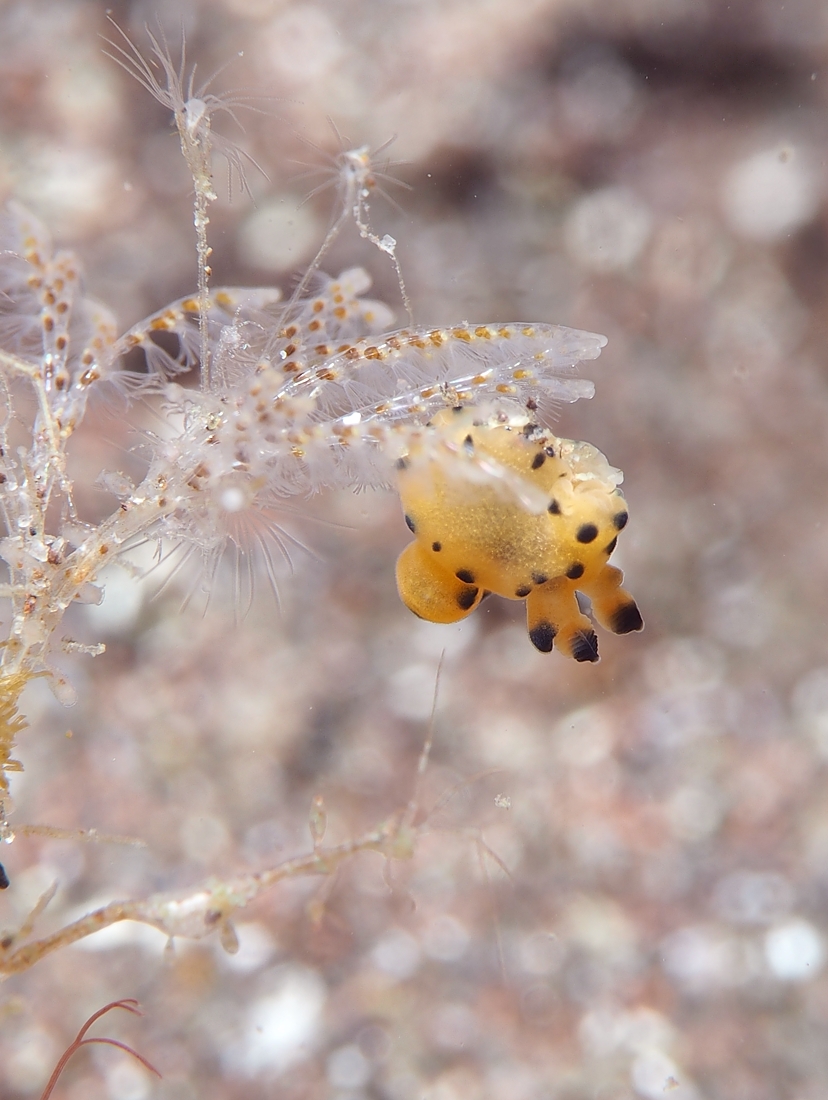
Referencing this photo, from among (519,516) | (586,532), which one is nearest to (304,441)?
(519,516)

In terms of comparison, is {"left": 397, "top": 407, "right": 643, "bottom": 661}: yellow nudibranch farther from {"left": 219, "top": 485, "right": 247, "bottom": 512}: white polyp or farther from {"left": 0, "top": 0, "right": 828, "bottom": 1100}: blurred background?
{"left": 0, "top": 0, "right": 828, "bottom": 1100}: blurred background

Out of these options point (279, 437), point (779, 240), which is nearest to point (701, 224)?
point (779, 240)

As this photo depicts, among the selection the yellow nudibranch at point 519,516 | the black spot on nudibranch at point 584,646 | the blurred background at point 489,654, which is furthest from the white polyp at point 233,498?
the black spot on nudibranch at point 584,646

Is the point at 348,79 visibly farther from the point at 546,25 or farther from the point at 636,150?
the point at 636,150

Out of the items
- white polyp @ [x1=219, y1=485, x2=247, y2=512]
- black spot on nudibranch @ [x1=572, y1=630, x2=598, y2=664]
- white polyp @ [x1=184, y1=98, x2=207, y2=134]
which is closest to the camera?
white polyp @ [x1=184, y1=98, x2=207, y2=134]

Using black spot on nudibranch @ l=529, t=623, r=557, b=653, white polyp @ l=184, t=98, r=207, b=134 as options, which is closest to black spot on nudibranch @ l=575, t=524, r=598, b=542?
black spot on nudibranch @ l=529, t=623, r=557, b=653

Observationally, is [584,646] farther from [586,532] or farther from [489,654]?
[489,654]
